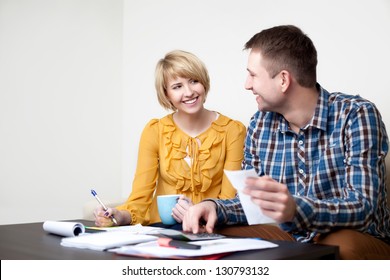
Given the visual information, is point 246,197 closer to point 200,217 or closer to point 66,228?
point 200,217

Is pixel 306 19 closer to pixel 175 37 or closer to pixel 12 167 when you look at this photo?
pixel 175 37

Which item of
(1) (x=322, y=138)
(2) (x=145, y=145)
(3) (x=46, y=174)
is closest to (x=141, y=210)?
(2) (x=145, y=145)

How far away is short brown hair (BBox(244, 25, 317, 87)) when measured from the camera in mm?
1836

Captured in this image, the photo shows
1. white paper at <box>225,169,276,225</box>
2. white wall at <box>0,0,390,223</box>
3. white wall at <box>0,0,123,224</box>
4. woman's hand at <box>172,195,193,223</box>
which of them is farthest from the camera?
white wall at <box>0,0,123,224</box>

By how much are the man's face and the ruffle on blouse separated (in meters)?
0.46

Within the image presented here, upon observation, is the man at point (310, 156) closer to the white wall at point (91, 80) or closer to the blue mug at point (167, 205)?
the blue mug at point (167, 205)

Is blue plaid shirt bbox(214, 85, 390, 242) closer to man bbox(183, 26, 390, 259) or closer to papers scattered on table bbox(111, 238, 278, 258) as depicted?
man bbox(183, 26, 390, 259)

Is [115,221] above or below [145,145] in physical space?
below

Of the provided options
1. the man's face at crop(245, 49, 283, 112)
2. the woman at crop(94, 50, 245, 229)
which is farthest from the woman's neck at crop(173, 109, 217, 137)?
the man's face at crop(245, 49, 283, 112)

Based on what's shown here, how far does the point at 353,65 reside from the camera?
2455mm

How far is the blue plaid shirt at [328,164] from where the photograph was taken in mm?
1457
